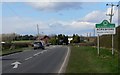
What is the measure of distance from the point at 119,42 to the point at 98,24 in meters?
4.45

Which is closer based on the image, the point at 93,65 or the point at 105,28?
the point at 93,65

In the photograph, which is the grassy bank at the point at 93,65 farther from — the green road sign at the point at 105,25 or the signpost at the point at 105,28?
the green road sign at the point at 105,25

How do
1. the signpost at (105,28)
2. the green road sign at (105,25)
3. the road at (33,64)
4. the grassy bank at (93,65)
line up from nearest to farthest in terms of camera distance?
the grassy bank at (93,65), the road at (33,64), the signpost at (105,28), the green road sign at (105,25)

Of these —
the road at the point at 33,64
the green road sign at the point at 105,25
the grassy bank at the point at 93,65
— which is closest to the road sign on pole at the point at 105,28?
the green road sign at the point at 105,25

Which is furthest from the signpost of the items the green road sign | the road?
the road

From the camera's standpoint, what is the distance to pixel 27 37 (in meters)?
172

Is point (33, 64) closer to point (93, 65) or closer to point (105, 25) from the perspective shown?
point (93, 65)

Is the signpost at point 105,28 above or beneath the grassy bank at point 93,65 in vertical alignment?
above

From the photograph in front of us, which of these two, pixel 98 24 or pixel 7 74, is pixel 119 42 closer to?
pixel 98 24

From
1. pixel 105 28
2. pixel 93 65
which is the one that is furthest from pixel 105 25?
pixel 93 65

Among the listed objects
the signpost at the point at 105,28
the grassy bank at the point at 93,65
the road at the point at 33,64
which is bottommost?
the road at the point at 33,64

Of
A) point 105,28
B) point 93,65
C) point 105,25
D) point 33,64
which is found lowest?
point 33,64

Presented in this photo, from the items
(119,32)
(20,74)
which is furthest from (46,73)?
(119,32)

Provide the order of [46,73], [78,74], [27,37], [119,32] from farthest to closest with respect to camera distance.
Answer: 1. [27,37]
2. [119,32]
3. [46,73]
4. [78,74]
